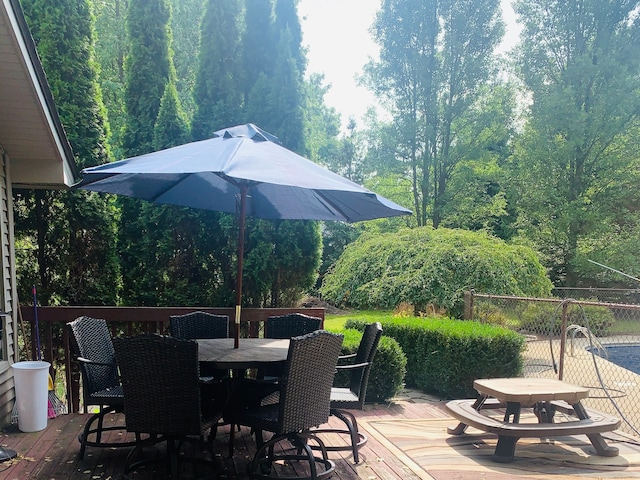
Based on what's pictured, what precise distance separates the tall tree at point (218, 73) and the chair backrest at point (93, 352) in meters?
4.44

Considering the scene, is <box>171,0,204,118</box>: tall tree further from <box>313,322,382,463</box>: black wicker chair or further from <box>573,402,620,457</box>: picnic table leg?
<box>573,402,620,457</box>: picnic table leg

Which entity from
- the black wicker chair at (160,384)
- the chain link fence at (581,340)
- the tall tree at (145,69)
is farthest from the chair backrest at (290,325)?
the tall tree at (145,69)

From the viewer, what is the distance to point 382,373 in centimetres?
Result: 507

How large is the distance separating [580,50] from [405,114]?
4.98 metres

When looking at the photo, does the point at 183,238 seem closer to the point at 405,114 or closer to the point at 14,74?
the point at 14,74

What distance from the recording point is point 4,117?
12.7 feet

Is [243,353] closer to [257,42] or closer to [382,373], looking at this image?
[382,373]

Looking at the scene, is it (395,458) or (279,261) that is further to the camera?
(279,261)

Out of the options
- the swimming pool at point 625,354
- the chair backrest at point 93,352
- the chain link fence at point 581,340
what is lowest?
the swimming pool at point 625,354

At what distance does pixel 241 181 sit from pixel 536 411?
3000 millimetres

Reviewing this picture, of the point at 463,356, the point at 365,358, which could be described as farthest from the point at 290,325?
the point at 463,356

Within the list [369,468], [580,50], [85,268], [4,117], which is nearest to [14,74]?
[4,117]

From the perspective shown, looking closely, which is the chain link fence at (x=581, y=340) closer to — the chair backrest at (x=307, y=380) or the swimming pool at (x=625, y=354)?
the swimming pool at (x=625, y=354)

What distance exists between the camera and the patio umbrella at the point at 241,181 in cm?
270
